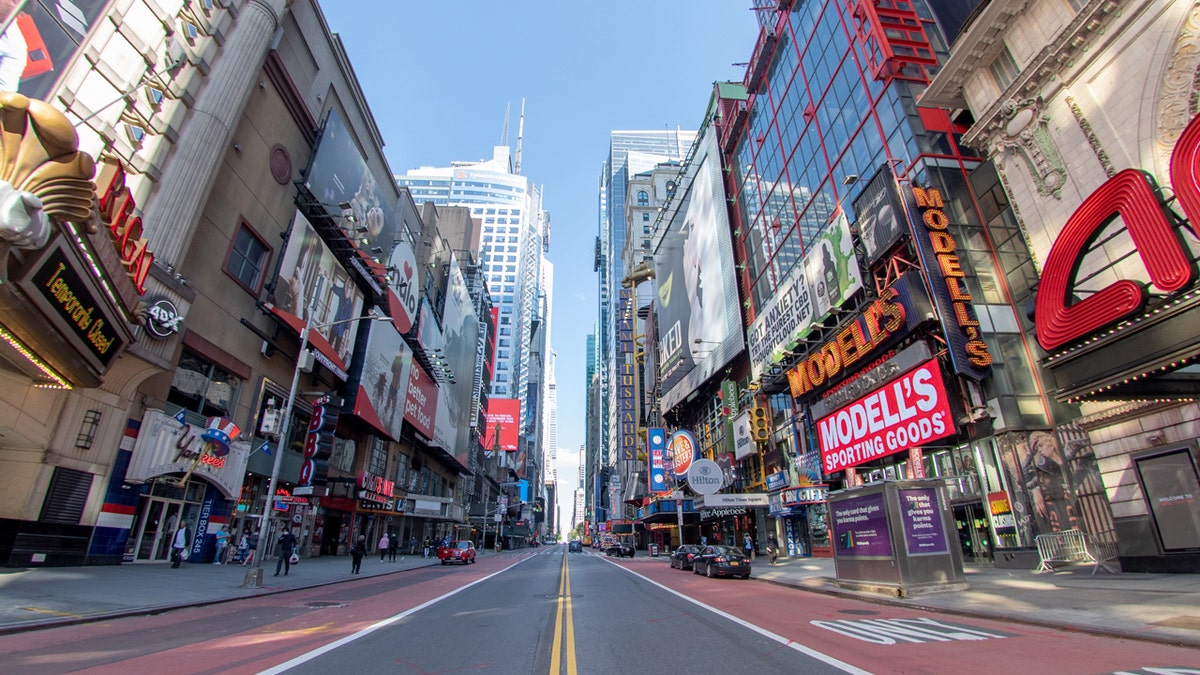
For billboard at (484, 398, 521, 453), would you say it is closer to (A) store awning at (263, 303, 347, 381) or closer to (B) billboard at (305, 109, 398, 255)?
(B) billboard at (305, 109, 398, 255)

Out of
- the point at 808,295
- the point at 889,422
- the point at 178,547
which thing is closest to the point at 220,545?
the point at 178,547

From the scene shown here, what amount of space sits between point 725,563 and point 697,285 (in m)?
36.2

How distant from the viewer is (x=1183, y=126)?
14445 millimetres

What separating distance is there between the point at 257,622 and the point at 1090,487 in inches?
981

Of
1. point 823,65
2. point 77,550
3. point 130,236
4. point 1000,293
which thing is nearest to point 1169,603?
point 1000,293

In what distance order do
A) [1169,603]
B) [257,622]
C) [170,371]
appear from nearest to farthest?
[1169,603] → [257,622] → [170,371]

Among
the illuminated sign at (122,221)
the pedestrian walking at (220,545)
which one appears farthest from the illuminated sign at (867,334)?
the pedestrian walking at (220,545)

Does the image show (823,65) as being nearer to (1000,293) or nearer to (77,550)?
(1000,293)

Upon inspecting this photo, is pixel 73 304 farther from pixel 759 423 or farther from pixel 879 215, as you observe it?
pixel 759 423

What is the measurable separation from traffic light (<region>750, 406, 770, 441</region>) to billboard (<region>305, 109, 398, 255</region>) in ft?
104

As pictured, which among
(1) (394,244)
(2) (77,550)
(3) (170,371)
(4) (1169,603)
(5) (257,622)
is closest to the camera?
(4) (1169,603)

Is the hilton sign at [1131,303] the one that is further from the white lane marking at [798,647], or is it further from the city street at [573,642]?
the white lane marking at [798,647]

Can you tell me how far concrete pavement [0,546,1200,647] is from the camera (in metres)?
8.67

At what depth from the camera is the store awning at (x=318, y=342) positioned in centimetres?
2833
